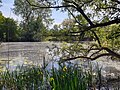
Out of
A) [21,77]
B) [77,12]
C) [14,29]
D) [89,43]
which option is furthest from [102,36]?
[14,29]

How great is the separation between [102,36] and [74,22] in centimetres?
92

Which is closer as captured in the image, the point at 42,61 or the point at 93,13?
the point at 93,13

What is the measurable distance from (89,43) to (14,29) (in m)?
30.8

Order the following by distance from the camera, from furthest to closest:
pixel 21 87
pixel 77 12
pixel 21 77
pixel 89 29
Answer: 1. pixel 77 12
2. pixel 89 29
3. pixel 21 77
4. pixel 21 87

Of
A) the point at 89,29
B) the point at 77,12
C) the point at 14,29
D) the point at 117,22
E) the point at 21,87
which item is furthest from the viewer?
the point at 14,29

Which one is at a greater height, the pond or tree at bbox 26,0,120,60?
tree at bbox 26,0,120,60

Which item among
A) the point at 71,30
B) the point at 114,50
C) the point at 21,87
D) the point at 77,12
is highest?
the point at 77,12

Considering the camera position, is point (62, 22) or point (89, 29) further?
point (62, 22)

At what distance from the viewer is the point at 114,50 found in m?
8.05

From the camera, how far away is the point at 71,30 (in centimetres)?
796

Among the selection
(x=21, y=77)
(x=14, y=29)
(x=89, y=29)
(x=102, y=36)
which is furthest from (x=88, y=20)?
(x=14, y=29)

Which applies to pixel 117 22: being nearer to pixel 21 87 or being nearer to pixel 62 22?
pixel 62 22

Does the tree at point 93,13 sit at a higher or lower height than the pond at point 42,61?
higher

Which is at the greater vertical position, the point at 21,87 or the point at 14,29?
the point at 14,29
